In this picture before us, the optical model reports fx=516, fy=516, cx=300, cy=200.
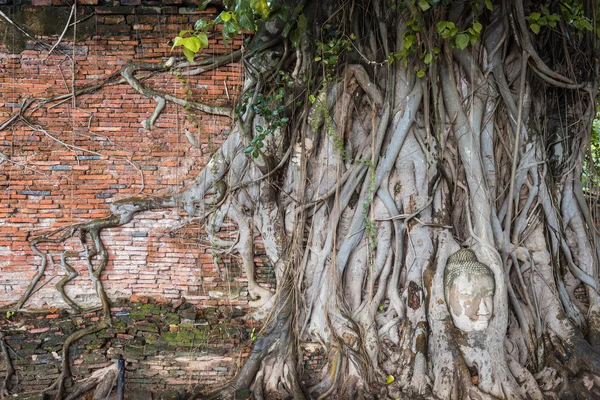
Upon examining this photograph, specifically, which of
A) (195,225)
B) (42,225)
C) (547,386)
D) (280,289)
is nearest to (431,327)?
(547,386)

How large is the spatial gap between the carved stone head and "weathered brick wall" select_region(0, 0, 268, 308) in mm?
1686

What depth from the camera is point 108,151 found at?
4211 mm

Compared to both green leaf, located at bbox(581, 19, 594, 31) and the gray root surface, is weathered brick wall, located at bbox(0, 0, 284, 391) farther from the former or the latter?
green leaf, located at bbox(581, 19, 594, 31)

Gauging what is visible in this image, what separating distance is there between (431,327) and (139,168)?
103 inches

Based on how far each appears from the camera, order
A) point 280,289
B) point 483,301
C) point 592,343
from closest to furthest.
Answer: point 483,301 < point 592,343 < point 280,289

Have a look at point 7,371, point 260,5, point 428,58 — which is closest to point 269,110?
point 260,5

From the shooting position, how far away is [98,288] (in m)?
4.18

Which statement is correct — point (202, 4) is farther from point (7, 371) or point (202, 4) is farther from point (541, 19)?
point (7, 371)

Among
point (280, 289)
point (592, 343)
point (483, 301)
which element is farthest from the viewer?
point (280, 289)

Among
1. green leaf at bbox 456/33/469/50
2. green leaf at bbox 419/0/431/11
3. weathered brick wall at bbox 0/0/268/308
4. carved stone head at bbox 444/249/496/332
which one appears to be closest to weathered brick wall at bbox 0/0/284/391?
weathered brick wall at bbox 0/0/268/308

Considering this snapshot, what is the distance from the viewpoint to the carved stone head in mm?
3578

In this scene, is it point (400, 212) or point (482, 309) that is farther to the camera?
point (400, 212)

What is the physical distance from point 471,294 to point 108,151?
3014 millimetres

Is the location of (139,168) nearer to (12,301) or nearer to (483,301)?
(12,301)
